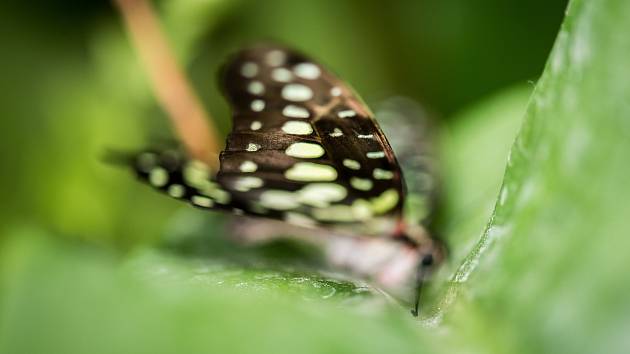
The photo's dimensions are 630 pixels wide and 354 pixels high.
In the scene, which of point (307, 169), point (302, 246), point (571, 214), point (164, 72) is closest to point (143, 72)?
point (164, 72)

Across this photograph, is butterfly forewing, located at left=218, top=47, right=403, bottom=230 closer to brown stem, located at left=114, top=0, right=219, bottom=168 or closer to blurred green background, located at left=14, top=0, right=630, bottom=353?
blurred green background, located at left=14, top=0, right=630, bottom=353

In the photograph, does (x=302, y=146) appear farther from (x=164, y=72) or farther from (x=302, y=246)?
(x=164, y=72)

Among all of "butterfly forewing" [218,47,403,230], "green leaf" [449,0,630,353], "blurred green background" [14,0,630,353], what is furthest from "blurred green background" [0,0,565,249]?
"green leaf" [449,0,630,353]

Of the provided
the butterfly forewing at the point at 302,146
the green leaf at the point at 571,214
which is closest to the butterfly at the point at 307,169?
the butterfly forewing at the point at 302,146

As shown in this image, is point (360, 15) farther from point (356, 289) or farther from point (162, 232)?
point (356, 289)

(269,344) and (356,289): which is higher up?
(269,344)

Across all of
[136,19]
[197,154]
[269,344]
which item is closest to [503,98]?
[197,154]
